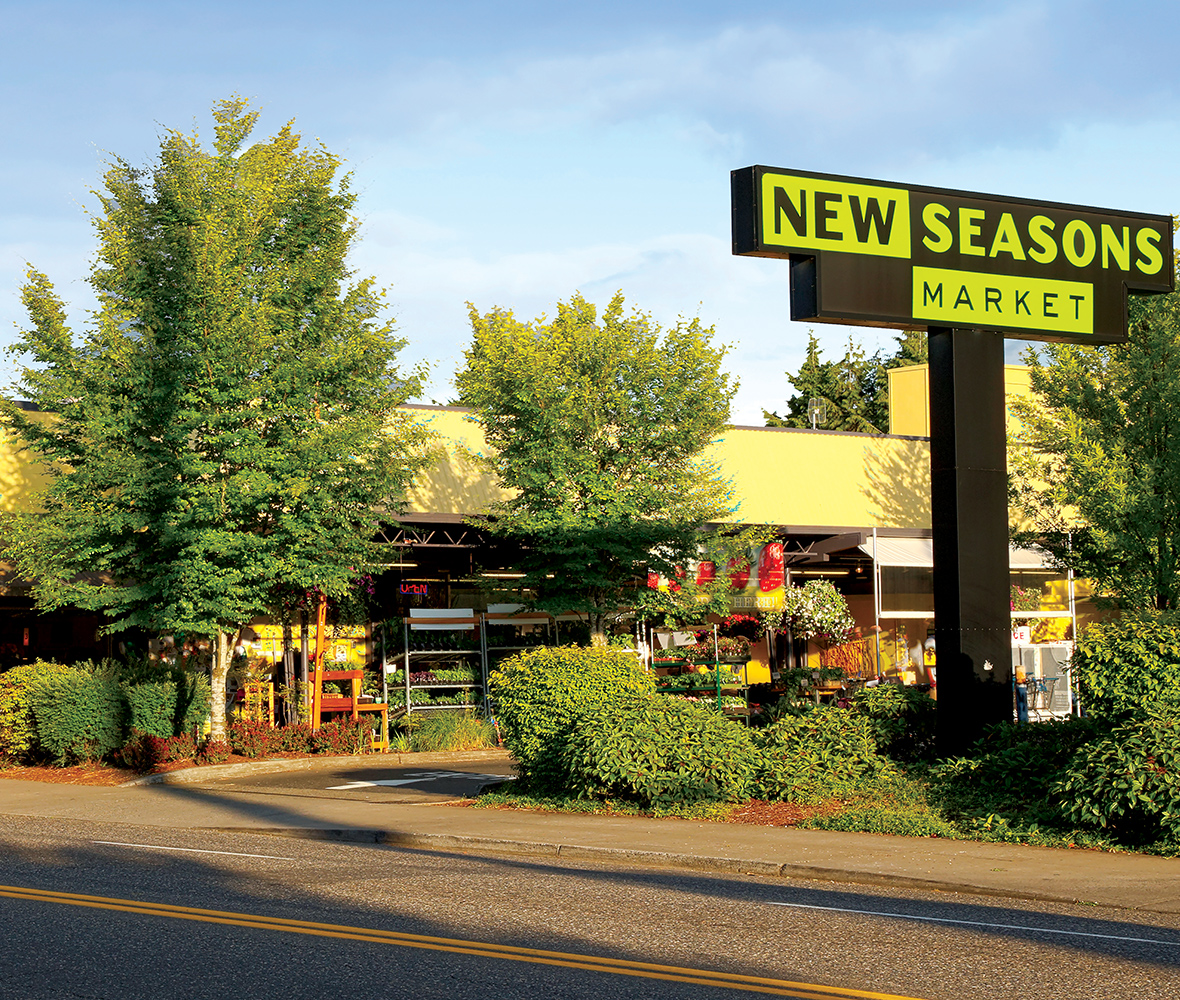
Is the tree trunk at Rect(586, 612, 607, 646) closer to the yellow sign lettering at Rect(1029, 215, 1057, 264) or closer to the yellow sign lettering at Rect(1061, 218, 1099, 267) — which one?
the yellow sign lettering at Rect(1029, 215, 1057, 264)

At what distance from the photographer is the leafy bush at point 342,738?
955 inches

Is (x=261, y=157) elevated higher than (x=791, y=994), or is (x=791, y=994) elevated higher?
(x=261, y=157)

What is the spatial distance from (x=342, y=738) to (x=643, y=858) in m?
12.2

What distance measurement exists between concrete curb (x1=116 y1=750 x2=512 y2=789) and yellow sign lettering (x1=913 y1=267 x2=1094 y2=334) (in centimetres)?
1163

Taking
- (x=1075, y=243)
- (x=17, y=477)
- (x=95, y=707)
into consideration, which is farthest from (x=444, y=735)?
(x=1075, y=243)

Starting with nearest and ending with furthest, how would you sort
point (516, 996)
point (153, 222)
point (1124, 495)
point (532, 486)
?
point (516, 996)
point (153, 222)
point (532, 486)
point (1124, 495)

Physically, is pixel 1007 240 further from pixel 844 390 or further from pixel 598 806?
pixel 844 390

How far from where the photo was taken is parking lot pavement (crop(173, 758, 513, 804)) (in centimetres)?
1947

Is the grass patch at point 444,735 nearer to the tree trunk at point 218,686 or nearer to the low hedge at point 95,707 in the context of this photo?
the tree trunk at point 218,686

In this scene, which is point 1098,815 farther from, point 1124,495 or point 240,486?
point 1124,495

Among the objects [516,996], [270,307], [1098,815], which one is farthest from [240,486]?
[516,996]

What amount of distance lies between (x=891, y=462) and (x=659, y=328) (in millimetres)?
11311

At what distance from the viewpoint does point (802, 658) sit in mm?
35000

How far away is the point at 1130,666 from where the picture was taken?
45.4 feet
